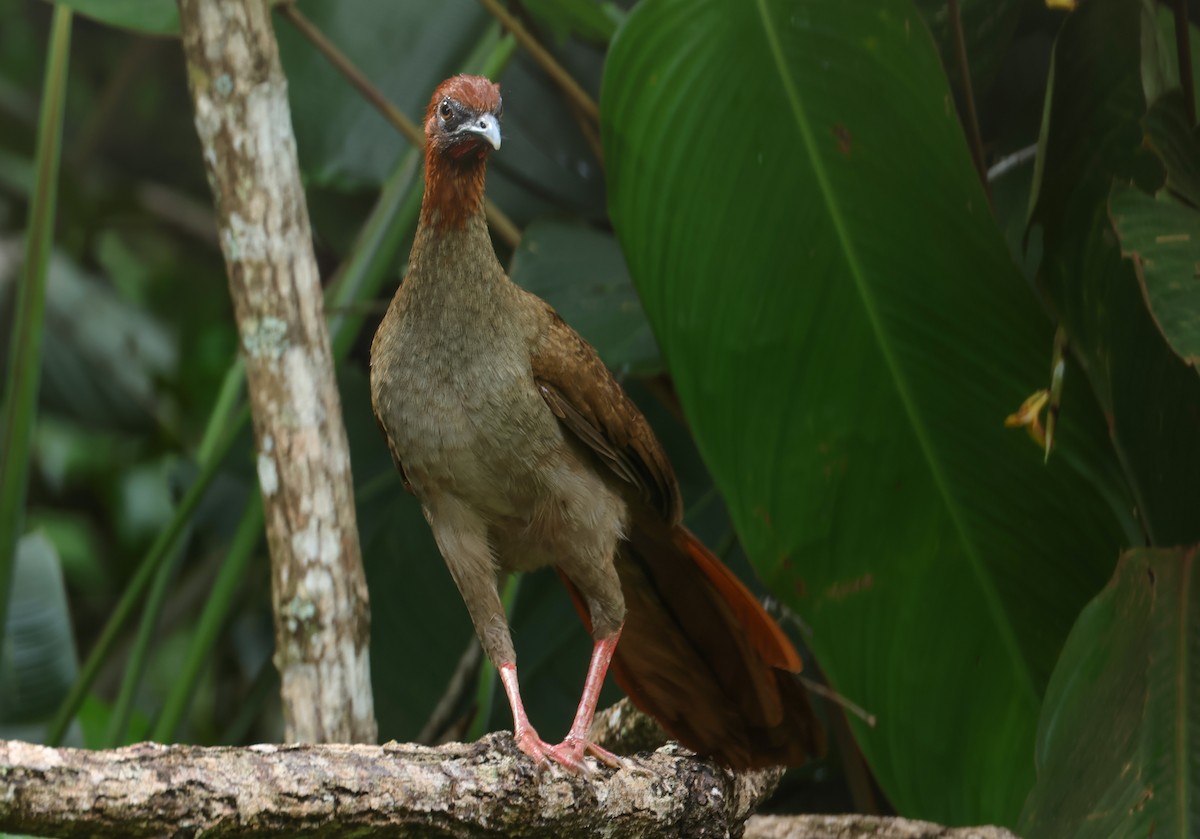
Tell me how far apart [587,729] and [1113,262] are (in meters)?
1.09

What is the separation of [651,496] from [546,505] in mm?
189

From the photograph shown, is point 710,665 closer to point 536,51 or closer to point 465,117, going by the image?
point 465,117

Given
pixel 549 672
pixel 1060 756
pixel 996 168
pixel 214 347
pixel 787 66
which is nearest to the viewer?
pixel 1060 756

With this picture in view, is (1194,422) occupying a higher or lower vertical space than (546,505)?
lower

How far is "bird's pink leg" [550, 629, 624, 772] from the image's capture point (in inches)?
65.1

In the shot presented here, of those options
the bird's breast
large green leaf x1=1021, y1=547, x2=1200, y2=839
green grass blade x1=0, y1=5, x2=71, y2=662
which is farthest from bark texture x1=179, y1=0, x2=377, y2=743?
large green leaf x1=1021, y1=547, x2=1200, y2=839

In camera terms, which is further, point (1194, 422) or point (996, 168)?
point (996, 168)

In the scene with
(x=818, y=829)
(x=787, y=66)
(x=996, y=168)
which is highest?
(x=787, y=66)

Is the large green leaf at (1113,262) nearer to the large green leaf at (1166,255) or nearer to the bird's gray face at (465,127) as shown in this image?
the large green leaf at (1166,255)

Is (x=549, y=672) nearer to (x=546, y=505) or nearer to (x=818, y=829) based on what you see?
(x=818, y=829)

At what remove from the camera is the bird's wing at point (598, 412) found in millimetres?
1765

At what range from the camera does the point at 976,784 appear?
204 centimetres

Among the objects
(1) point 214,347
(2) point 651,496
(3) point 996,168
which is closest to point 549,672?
(2) point 651,496

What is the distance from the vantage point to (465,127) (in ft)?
5.46
